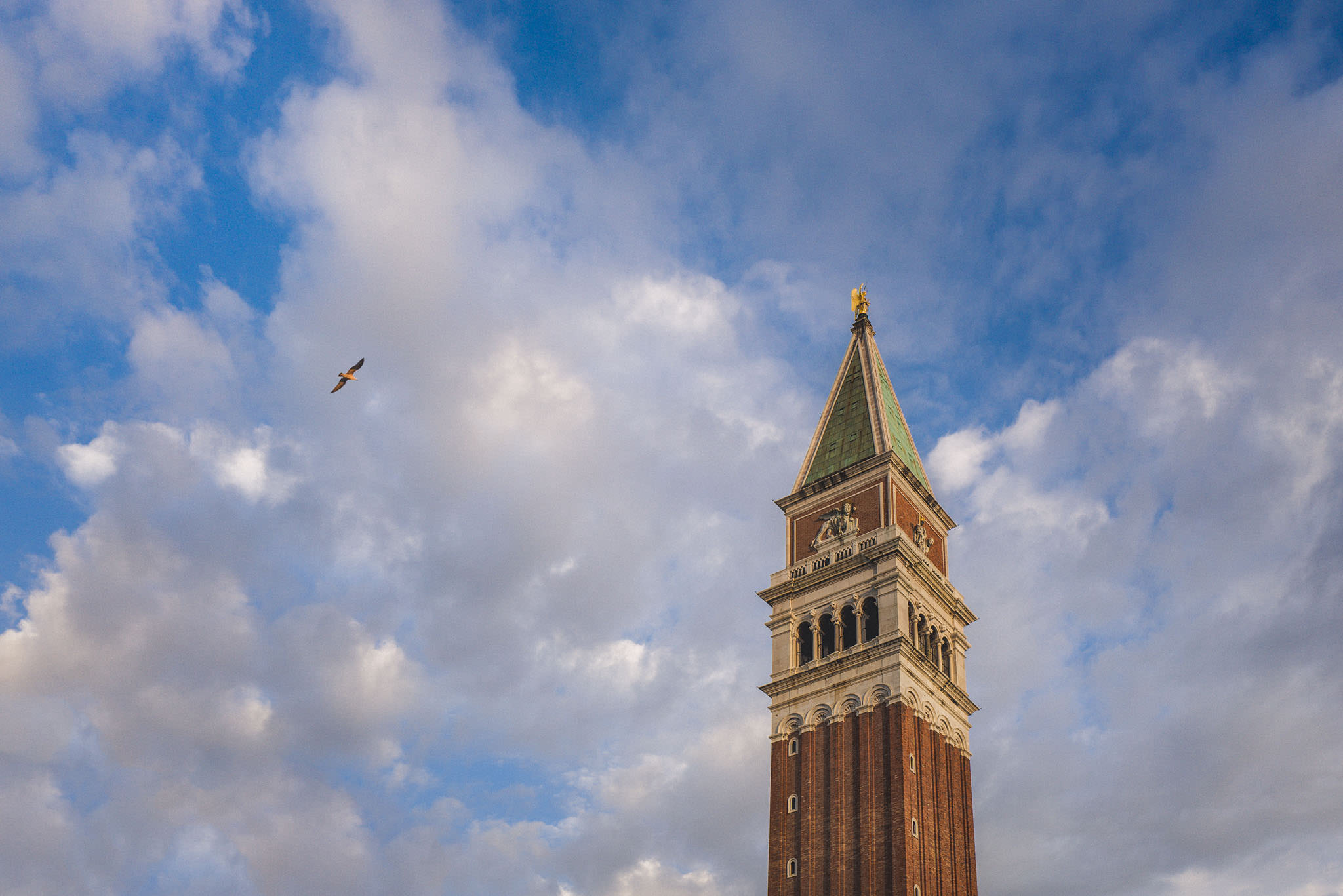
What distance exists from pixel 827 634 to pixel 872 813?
13989 mm

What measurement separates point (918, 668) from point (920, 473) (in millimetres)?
19482

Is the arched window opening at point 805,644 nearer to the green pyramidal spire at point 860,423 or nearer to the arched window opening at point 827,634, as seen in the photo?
the arched window opening at point 827,634

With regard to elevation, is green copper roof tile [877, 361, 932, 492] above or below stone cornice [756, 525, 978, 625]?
above

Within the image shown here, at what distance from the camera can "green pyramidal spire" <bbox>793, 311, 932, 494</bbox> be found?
3671 inches

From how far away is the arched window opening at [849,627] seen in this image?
83.6 m

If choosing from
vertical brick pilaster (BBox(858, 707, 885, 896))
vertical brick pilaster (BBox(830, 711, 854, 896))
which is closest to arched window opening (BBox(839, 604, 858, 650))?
vertical brick pilaster (BBox(830, 711, 854, 896))

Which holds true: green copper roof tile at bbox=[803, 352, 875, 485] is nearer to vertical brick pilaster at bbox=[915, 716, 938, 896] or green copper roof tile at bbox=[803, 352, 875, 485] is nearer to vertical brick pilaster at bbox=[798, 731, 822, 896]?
vertical brick pilaster at bbox=[915, 716, 938, 896]

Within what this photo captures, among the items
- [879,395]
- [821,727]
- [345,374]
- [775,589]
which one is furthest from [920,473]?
[345,374]

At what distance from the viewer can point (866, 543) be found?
8644 cm

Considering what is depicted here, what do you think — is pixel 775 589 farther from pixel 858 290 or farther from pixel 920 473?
pixel 858 290

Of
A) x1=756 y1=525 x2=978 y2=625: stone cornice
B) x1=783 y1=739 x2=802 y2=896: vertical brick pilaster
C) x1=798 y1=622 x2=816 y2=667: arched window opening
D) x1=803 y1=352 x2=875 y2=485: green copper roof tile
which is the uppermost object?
x1=803 y1=352 x2=875 y2=485: green copper roof tile

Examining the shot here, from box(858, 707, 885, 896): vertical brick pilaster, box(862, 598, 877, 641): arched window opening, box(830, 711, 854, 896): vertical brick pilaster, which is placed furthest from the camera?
box(862, 598, 877, 641): arched window opening

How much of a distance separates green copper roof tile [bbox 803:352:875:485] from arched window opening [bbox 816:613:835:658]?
12691mm

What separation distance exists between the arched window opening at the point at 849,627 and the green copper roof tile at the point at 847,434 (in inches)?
493
